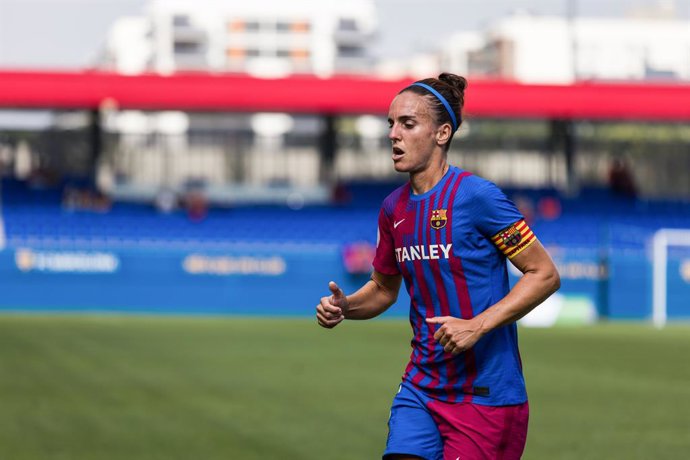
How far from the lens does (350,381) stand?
16.0 metres

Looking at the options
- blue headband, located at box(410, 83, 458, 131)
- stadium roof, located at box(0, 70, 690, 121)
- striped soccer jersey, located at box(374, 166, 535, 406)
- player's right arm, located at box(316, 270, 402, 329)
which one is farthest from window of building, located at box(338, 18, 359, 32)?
striped soccer jersey, located at box(374, 166, 535, 406)

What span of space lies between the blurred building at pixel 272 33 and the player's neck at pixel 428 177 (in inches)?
5966

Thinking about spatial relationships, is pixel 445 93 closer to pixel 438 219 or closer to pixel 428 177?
pixel 428 177

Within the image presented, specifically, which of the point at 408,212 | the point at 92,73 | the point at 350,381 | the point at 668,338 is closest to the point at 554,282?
the point at 408,212

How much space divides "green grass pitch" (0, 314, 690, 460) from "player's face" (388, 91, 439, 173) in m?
5.14

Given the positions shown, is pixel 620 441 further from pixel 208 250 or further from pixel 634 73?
pixel 634 73

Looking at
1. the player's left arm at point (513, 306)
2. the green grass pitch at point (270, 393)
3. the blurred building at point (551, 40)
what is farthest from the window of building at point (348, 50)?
the player's left arm at point (513, 306)

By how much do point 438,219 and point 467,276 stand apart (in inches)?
10.3

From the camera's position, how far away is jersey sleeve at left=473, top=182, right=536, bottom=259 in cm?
520

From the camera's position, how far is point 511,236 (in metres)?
5.20

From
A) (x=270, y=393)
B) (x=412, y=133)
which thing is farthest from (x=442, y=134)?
(x=270, y=393)

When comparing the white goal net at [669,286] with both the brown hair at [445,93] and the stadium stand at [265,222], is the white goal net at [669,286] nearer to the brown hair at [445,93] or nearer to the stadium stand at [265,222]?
the stadium stand at [265,222]

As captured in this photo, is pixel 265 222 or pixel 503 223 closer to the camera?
pixel 503 223

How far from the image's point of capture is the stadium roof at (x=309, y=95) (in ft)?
128
